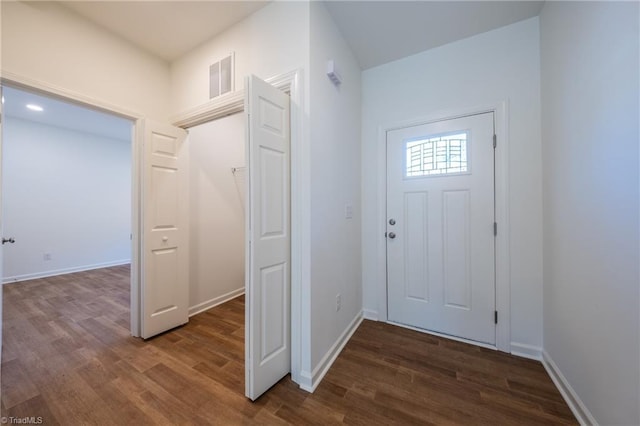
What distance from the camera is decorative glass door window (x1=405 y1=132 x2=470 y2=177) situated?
2.02 m

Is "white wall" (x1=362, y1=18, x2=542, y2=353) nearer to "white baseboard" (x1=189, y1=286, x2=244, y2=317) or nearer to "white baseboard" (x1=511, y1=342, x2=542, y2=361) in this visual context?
"white baseboard" (x1=511, y1=342, x2=542, y2=361)

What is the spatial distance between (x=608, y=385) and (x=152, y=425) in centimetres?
232

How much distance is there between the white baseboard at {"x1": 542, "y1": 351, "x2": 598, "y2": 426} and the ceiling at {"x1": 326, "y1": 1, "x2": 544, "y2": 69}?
2.63m

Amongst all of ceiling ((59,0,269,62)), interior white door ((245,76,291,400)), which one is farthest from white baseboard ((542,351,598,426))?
ceiling ((59,0,269,62))

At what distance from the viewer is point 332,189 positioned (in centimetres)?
182

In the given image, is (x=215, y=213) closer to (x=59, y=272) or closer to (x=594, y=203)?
(x=594, y=203)

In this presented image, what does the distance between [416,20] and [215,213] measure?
9.45 feet

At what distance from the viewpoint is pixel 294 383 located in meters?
1.53

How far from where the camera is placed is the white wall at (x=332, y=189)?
1.57 meters

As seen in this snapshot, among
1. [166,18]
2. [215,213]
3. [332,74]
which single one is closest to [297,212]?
[332,74]

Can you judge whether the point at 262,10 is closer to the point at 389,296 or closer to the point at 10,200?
the point at 389,296

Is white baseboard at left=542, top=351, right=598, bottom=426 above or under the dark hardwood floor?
above

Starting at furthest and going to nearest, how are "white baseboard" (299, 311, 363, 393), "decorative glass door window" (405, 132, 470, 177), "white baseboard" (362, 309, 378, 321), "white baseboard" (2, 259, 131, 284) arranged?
"white baseboard" (2, 259, 131, 284) < "white baseboard" (362, 309, 378, 321) < "decorative glass door window" (405, 132, 470, 177) < "white baseboard" (299, 311, 363, 393)

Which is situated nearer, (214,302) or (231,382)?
(231,382)
